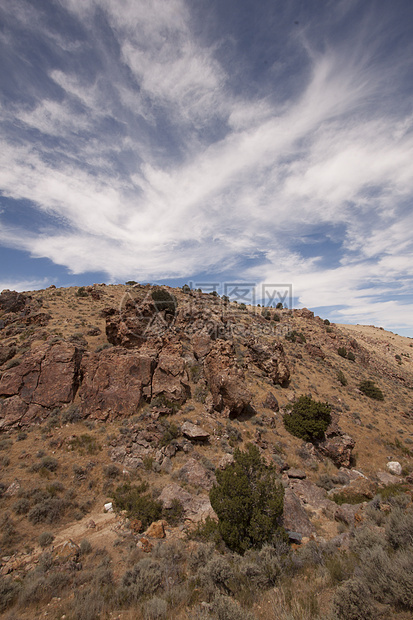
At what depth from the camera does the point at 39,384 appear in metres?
15.1

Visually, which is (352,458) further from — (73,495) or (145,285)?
(145,285)

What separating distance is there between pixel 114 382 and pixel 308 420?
47.4 ft

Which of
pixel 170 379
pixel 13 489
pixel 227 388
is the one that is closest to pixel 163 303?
pixel 170 379

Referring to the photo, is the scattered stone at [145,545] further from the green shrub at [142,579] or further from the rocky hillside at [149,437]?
the green shrub at [142,579]

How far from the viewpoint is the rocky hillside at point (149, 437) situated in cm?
881

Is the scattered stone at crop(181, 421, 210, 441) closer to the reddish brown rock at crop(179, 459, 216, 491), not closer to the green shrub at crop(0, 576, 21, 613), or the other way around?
the reddish brown rock at crop(179, 459, 216, 491)

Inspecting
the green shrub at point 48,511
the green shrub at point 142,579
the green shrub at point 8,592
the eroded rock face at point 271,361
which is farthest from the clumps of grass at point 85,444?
the eroded rock face at point 271,361

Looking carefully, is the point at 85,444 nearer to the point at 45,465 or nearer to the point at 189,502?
the point at 45,465

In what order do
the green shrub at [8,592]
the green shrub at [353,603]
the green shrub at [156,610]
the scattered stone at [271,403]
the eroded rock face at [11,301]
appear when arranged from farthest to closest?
the eroded rock face at [11,301]
the scattered stone at [271,403]
the green shrub at [8,592]
the green shrub at [156,610]
the green shrub at [353,603]

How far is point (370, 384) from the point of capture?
2958 cm

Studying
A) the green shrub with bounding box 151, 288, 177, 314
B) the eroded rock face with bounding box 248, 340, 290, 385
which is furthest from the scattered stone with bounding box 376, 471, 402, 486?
the green shrub with bounding box 151, 288, 177, 314

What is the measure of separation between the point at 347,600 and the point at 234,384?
13.3 metres

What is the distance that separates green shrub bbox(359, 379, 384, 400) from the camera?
28.3m

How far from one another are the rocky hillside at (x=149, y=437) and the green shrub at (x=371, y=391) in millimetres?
1239
